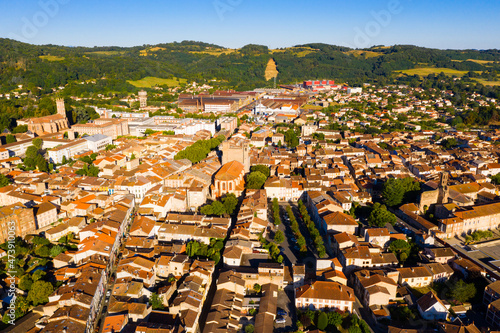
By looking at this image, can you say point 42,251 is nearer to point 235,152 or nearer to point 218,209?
point 218,209

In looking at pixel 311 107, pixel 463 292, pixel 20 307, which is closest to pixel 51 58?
pixel 311 107

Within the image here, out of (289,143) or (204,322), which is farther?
(289,143)

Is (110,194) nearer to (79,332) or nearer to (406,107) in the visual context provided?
(79,332)

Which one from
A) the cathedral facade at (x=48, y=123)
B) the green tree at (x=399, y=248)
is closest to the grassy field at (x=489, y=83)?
the green tree at (x=399, y=248)

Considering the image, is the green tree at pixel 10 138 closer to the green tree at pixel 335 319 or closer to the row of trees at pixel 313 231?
the row of trees at pixel 313 231

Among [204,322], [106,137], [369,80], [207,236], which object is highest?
Answer: [369,80]

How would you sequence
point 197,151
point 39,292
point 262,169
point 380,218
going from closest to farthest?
point 39,292, point 380,218, point 262,169, point 197,151

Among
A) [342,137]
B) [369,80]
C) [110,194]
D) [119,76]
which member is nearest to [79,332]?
[110,194]
